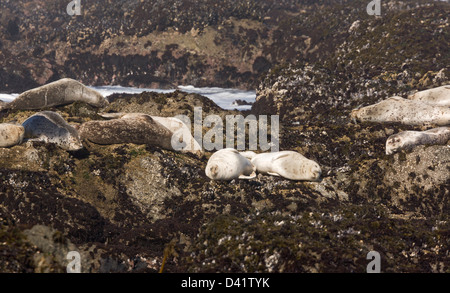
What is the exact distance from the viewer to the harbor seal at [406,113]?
18.3 meters

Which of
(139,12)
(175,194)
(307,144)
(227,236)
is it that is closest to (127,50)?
(139,12)

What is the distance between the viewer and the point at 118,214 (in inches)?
521

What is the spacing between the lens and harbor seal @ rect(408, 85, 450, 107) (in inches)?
762

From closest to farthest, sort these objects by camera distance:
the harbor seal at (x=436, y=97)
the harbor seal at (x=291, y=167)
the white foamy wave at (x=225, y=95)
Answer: the harbor seal at (x=291, y=167) < the harbor seal at (x=436, y=97) < the white foamy wave at (x=225, y=95)

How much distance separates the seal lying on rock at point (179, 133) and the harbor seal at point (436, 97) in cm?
914

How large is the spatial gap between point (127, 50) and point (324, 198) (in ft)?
91.5

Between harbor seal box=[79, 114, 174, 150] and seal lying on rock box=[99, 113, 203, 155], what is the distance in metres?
0.60

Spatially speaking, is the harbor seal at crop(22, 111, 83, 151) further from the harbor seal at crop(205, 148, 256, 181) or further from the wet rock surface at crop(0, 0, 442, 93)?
the wet rock surface at crop(0, 0, 442, 93)

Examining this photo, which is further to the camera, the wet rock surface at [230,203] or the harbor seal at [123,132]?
the harbor seal at [123,132]

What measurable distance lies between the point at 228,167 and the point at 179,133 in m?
2.98

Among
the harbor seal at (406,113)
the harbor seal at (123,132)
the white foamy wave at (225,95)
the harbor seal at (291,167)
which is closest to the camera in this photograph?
the harbor seal at (291,167)

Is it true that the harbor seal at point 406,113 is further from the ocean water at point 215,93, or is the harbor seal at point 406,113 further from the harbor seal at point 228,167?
the ocean water at point 215,93

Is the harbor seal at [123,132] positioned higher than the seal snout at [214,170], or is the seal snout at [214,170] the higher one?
the harbor seal at [123,132]

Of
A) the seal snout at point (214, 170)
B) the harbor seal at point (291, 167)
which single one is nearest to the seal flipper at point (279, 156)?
the harbor seal at point (291, 167)
